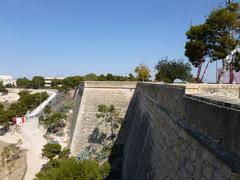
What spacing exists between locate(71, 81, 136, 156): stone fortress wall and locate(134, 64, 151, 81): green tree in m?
19.7

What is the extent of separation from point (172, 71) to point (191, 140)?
1060 inches

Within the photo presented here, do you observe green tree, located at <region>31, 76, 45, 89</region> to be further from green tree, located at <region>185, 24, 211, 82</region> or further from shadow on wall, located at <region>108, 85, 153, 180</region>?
green tree, located at <region>185, 24, 211, 82</region>

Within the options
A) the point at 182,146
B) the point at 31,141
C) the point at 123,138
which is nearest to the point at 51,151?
the point at 123,138

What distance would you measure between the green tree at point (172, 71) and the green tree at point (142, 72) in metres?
9.88

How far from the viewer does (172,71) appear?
3244cm

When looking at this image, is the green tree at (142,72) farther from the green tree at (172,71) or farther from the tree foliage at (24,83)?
the tree foliage at (24,83)

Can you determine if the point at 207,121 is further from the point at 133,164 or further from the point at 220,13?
the point at 220,13

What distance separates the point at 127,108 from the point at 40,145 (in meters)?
9.06

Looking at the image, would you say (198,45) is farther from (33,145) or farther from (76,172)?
(33,145)

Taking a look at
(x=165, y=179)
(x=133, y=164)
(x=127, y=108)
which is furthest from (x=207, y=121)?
(x=127, y=108)

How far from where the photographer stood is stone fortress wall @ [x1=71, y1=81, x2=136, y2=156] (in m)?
22.7

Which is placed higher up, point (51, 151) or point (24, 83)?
point (24, 83)

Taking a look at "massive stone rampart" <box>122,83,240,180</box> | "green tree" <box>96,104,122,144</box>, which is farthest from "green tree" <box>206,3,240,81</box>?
"green tree" <box>96,104,122,144</box>

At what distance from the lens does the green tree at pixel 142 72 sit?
4416cm
